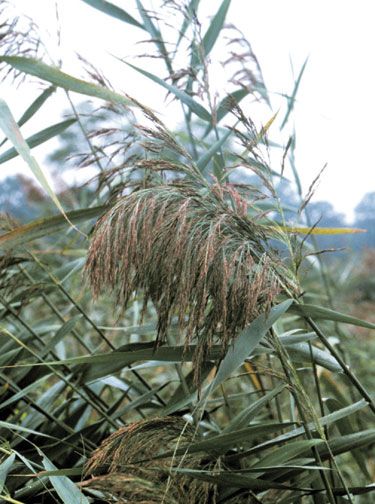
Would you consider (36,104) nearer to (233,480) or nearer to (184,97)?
(184,97)

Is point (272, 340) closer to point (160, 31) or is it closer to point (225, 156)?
point (225, 156)

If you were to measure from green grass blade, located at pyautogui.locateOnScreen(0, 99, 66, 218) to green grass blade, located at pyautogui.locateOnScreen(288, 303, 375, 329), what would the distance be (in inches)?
17.0

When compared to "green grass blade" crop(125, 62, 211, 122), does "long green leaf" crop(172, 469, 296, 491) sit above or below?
below

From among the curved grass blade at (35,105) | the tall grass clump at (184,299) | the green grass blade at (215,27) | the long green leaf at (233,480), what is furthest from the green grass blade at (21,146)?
the green grass blade at (215,27)

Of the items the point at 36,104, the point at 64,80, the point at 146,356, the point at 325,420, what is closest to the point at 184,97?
the point at 64,80

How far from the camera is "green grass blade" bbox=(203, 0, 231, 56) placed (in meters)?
1.97

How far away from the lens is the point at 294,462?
60.7 inches

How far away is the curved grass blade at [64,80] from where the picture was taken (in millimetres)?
1643

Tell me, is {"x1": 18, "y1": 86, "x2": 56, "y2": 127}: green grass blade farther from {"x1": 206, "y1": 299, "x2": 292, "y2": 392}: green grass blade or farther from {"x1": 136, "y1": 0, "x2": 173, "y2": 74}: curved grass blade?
{"x1": 206, "y1": 299, "x2": 292, "y2": 392}: green grass blade

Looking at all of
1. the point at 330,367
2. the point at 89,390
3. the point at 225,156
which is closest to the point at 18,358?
the point at 89,390

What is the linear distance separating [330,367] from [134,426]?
41cm

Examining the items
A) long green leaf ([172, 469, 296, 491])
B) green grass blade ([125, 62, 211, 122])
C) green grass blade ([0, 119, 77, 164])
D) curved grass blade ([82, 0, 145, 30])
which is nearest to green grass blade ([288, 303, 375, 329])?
long green leaf ([172, 469, 296, 491])

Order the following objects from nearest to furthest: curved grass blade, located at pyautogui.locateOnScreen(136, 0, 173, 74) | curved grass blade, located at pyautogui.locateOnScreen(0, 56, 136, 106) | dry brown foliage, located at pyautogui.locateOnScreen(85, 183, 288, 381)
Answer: dry brown foliage, located at pyautogui.locateOnScreen(85, 183, 288, 381) → curved grass blade, located at pyautogui.locateOnScreen(0, 56, 136, 106) → curved grass blade, located at pyautogui.locateOnScreen(136, 0, 173, 74)

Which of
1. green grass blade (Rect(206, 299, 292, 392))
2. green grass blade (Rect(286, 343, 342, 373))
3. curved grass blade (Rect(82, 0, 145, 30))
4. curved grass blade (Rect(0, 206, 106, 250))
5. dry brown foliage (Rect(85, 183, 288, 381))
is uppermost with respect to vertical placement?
curved grass blade (Rect(82, 0, 145, 30))
